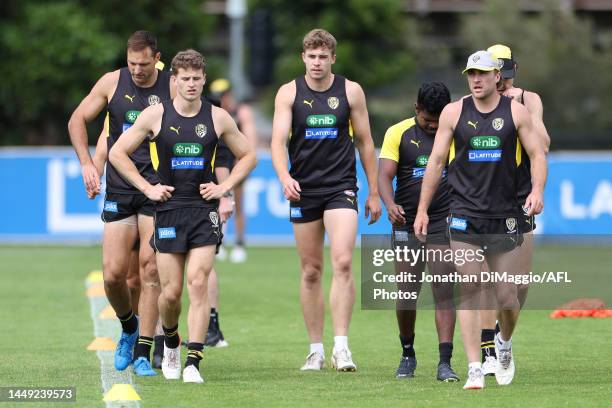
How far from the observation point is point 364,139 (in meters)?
11.3

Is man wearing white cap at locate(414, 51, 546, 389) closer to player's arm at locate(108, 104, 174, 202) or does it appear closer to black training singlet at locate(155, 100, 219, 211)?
black training singlet at locate(155, 100, 219, 211)

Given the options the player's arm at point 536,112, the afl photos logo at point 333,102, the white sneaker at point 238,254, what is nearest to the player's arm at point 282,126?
the afl photos logo at point 333,102

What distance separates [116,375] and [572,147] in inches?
830

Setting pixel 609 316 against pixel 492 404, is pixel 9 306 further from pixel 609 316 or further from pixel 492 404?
pixel 492 404

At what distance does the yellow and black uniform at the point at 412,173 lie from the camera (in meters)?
10.9

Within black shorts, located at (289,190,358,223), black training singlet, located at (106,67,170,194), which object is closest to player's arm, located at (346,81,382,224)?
black shorts, located at (289,190,358,223)

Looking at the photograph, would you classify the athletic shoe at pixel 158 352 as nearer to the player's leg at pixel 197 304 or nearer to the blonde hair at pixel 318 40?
the player's leg at pixel 197 304

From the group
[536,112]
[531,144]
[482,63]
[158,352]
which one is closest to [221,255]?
[158,352]

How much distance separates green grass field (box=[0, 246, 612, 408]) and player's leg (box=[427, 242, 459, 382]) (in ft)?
0.82

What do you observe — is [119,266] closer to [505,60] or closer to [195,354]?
[195,354]

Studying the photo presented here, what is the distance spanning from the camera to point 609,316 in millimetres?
14359

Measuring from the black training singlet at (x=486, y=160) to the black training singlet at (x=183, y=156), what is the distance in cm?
173

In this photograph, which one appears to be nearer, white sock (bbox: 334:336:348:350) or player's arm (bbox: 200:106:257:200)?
player's arm (bbox: 200:106:257:200)

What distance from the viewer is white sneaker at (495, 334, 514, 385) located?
10.2 meters
